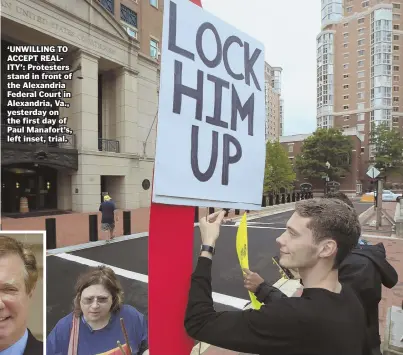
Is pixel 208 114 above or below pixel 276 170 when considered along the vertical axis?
below

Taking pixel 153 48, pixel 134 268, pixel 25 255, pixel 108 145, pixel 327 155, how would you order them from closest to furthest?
1. pixel 25 255
2. pixel 134 268
3. pixel 108 145
4. pixel 153 48
5. pixel 327 155

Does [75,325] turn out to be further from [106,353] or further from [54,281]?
[54,281]

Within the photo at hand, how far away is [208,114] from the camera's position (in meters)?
1.40

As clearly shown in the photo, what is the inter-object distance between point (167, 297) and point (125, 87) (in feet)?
68.0

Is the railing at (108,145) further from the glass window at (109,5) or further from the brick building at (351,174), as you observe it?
the brick building at (351,174)

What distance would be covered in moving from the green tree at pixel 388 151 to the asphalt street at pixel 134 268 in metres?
56.0

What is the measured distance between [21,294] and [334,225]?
1243mm

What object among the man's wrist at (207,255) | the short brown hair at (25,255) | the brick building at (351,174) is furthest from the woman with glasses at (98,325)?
the brick building at (351,174)

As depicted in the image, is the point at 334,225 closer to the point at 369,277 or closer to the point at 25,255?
the point at 369,277

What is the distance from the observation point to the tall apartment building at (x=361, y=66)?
65.9 meters

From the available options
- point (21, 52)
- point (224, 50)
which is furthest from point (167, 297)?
point (21, 52)

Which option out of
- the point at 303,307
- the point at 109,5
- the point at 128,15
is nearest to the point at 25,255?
the point at 303,307

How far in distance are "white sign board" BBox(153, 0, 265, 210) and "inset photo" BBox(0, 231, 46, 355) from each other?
1.83 ft

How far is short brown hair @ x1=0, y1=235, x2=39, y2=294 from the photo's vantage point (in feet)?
3.91
